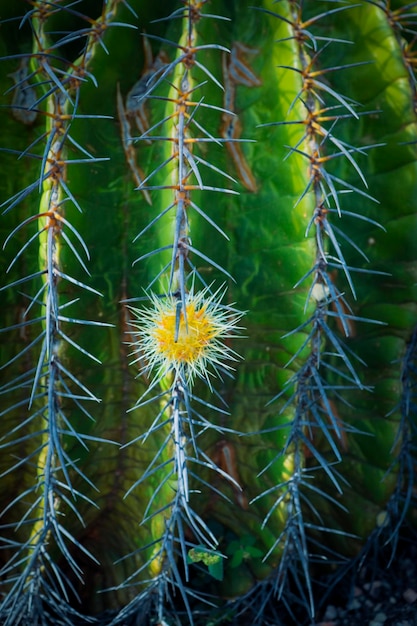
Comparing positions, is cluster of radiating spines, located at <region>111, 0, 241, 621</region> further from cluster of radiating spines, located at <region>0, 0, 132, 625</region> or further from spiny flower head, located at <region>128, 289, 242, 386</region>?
cluster of radiating spines, located at <region>0, 0, 132, 625</region>

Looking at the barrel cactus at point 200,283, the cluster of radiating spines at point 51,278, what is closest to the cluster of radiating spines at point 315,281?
the barrel cactus at point 200,283

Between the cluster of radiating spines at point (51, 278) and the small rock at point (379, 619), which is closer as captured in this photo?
the cluster of radiating spines at point (51, 278)

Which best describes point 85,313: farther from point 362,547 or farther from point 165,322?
point 362,547

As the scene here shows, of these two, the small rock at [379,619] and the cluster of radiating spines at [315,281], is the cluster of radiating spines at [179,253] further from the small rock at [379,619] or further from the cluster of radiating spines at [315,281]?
the small rock at [379,619]

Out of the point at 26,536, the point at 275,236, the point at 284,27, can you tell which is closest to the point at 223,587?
the point at 26,536

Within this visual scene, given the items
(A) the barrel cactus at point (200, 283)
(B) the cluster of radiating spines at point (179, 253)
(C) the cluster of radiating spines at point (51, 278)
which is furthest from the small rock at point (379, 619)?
(C) the cluster of radiating spines at point (51, 278)

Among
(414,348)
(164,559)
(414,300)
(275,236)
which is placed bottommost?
(164,559)

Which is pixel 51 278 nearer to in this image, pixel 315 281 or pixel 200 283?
pixel 200 283

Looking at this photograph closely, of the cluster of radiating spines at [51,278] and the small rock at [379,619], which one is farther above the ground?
the cluster of radiating spines at [51,278]

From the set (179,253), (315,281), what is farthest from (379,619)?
(179,253)
